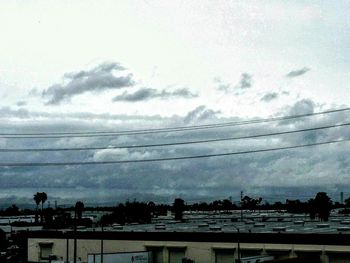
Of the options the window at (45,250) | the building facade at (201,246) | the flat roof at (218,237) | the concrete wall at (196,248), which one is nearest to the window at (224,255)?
the building facade at (201,246)

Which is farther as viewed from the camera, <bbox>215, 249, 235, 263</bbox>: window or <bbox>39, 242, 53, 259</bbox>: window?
<bbox>39, 242, 53, 259</bbox>: window

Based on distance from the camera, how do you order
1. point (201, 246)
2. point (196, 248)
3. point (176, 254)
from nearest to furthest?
point (201, 246) → point (196, 248) → point (176, 254)

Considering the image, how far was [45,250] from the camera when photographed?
3238 inches

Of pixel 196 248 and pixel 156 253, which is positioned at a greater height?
pixel 196 248

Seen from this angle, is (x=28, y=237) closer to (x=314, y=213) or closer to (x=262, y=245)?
(x=262, y=245)

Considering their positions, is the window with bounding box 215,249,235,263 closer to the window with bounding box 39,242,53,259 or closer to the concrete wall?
the concrete wall

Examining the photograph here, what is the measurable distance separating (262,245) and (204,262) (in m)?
8.39

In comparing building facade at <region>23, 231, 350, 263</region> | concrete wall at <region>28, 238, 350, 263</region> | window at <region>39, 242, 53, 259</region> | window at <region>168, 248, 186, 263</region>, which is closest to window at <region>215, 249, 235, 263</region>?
building facade at <region>23, 231, 350, 263</region>

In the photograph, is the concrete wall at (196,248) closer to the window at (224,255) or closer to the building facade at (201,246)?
the building facade at (201,246)

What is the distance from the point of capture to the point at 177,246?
6888cm

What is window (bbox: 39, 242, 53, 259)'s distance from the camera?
81312 mm

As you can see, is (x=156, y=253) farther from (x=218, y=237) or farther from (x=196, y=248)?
(x=218, y=237)

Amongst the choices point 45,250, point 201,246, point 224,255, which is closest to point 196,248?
point 201,246

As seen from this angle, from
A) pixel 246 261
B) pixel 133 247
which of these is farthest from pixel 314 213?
pixel 246 261
